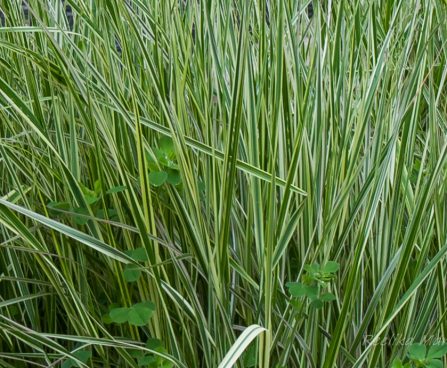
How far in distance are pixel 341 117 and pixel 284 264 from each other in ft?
1.11

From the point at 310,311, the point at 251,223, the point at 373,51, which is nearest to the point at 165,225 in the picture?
the point at 251,223

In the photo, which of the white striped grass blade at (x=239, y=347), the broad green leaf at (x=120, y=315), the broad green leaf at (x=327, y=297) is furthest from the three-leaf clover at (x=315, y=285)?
the broad green leaf at (x=120, y=315)

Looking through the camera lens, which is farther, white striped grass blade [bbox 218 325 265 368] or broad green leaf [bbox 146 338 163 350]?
broad green leaf [bbox 146 338 163 350]

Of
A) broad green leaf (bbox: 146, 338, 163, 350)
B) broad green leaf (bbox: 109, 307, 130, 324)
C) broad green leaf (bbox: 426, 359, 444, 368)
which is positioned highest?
broad green leaf (bbox: 109, 307, 130, 324)

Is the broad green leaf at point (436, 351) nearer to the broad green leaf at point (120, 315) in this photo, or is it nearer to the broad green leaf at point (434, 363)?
the broad green leaf at point (434, 363)

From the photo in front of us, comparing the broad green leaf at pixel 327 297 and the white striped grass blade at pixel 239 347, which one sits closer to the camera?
the white striped grass blade at pixel 239 347

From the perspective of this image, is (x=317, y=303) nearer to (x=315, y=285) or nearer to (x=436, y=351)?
(x=315, y=285)

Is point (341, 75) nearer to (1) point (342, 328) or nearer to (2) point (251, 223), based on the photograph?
(2) point (251, 223)

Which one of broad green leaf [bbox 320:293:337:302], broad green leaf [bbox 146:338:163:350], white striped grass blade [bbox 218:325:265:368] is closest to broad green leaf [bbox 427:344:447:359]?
broad green leaf [bbox 320:293:337:302]

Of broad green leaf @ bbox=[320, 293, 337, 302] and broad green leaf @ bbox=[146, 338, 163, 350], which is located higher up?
broad green leaf @ bbox=[320, 293, 337, 302]

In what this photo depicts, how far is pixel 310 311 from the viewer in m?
1.25

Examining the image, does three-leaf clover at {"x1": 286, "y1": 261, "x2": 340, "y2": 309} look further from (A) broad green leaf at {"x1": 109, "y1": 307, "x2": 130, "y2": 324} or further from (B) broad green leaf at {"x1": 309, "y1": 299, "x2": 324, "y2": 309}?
(A) broad green leaf at {"x1": 109, "y1": 307, "x2": 130, "y2": 324}

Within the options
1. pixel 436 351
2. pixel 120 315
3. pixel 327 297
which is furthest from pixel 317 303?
pixel 120 315

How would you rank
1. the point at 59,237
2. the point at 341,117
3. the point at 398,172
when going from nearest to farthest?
the point at 398,172 → the point at 59,237 → the point at 341,117
